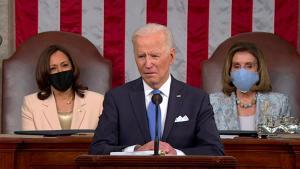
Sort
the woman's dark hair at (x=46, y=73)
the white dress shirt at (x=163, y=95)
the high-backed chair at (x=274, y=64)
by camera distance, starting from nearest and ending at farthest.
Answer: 1. the white dress shirt at (x=163, y=95)
2. the woman's dark hair at (x=46, y=73)
3. the high-backed chair at (x=274, y=64)

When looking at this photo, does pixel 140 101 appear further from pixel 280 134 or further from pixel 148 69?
pixel 280 134

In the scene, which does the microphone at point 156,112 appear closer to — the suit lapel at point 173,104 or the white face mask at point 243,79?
the suit lapel at point 173,104

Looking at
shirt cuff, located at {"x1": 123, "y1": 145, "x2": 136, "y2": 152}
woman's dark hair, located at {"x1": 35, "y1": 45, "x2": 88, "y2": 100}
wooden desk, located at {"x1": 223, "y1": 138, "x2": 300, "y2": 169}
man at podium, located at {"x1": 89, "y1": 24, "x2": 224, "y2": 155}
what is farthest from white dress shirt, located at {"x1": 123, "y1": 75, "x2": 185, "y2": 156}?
woman's dark hair, located at {"x1": 35, "y1": 45, "x2": 88, "y2": 100}

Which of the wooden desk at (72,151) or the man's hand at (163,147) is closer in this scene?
the man's hand at (163,147)

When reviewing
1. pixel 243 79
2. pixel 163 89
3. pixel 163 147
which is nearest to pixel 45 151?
pixel 163 89

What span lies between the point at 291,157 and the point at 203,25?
2.37 m

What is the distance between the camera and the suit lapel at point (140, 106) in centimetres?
346

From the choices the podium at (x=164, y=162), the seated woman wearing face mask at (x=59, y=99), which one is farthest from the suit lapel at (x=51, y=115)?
the podium at (x=164, y=162)

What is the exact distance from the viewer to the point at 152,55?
11.4ft

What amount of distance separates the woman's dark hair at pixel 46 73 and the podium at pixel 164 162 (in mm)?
2734

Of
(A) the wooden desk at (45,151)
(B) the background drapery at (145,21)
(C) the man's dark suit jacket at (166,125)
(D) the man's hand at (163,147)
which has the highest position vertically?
(B) the background drapery at (145,21)

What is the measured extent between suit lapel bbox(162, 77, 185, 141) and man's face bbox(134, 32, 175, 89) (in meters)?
0.08

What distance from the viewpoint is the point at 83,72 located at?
6031 millimetres

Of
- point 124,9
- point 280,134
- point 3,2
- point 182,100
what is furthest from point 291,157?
point 3,2
